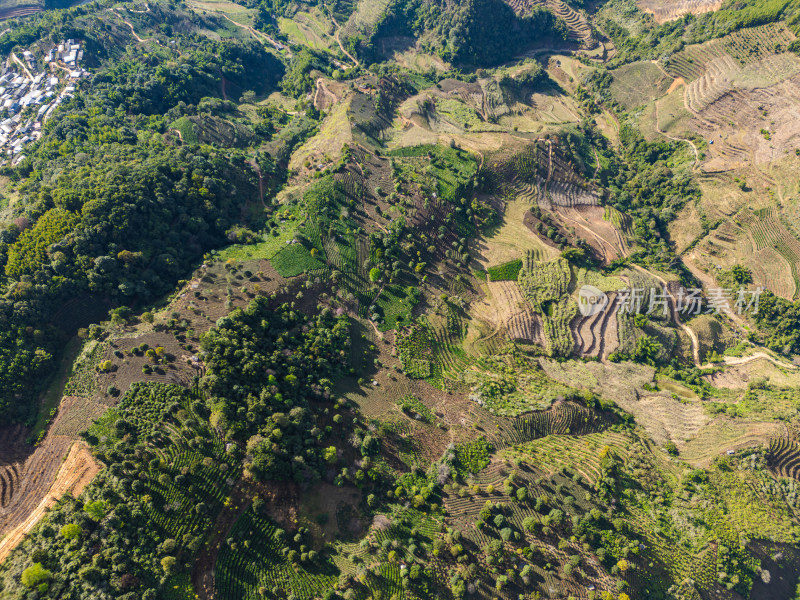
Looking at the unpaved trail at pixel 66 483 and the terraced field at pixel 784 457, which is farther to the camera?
the terraced field at pixel 784 457

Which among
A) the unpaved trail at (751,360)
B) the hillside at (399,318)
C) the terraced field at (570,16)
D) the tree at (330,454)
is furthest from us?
the terraced field at (570,16)

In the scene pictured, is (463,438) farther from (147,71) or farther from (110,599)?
(147,71)

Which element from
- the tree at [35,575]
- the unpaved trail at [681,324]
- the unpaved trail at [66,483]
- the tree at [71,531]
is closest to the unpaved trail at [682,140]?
the unpaved trail at [681,324]

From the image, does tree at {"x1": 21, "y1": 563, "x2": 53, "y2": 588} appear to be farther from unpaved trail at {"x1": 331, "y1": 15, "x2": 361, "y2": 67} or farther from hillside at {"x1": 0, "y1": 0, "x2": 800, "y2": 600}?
unpaved trail at {"x1": 331, "y1": 15, "x2": 361, "y2": 67}

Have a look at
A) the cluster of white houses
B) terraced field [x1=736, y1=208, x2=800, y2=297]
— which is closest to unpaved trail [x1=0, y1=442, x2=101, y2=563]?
the cluster of white houses

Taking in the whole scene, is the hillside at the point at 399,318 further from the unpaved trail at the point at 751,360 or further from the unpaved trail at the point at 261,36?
the unpaved trail at the point at 261,36

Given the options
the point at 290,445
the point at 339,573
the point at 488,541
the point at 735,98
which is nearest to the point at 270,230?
the point at 290,445

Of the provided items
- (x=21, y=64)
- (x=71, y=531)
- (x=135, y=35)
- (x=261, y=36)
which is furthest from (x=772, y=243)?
(x=21, y=64)
